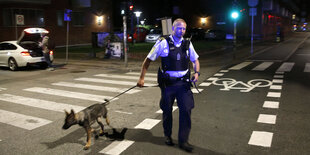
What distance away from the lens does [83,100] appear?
25.0 ft

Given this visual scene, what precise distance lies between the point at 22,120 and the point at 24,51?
837cm

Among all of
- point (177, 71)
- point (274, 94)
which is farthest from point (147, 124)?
point (274, 94)

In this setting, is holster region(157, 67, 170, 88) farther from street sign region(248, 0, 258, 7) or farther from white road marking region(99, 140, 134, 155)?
street sign region(248, 0, 258, 7)

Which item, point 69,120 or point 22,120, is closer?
point 69,120

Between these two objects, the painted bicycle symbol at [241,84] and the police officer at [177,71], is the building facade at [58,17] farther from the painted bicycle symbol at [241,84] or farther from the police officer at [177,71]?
the police officer at [177,71]

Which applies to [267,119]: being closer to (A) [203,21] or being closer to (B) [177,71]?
(B) [177,71]

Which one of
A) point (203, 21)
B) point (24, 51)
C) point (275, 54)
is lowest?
point (275, 54)

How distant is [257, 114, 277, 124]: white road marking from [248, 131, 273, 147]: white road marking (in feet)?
2.17

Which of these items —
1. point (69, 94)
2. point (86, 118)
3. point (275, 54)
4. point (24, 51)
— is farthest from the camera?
point (275, 54)

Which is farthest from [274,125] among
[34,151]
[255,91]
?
[34,151]

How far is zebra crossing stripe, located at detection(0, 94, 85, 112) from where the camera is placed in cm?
689

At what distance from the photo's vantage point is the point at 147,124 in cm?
565

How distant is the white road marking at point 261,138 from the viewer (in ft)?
15.1

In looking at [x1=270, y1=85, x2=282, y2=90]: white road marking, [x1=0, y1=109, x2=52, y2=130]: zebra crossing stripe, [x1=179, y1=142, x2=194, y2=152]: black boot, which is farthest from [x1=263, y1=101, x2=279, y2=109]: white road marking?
[x1=0, y1=109, x2=52, y2=130]: zebra crossing stripe
